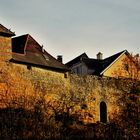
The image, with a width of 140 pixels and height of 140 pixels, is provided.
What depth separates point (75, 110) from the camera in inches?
1873

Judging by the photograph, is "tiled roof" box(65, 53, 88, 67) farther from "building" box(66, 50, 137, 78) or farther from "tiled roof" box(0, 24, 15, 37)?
"tiled roof" box(0, 24, 15, 37)

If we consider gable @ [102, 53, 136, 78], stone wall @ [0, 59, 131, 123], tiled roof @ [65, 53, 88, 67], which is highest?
tiled roof @ [65, 53, 88, 67]

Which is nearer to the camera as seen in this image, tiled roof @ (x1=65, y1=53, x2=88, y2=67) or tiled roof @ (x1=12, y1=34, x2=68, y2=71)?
tiled roof @ (x1=12, y1=34, x2=68, y2=71)

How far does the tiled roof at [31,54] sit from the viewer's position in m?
45.8

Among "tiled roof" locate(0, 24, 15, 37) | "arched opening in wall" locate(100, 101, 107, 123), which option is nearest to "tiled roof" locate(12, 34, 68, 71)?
"tiled roof" locate(0, 24, 15, 37)

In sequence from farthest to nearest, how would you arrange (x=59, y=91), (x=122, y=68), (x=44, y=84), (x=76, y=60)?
(x=76, y=60) < (x=122, y=68) < (x=59, y=91) < (x=44, y=84)

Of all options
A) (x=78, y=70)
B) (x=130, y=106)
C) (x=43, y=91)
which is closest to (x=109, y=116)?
(x=130, y=106)

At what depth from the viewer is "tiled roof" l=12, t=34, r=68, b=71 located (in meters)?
45.8

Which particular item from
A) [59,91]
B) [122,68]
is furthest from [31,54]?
[122,68]

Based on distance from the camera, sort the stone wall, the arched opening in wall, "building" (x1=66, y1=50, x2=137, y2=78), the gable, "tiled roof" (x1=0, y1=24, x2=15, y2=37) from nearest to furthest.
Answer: "tiled roof" (x1=0, y1=24, x2=15, y2=37) < the stone wall < the arched opening in wall < the gable < "building" (x1=66, y1=50, x2=137, y2=78)

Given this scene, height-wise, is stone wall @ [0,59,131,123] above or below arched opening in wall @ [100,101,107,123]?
above

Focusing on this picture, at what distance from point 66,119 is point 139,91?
9351mm

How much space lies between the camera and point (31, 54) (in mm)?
46938

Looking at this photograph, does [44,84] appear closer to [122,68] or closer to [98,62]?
[122,68]
